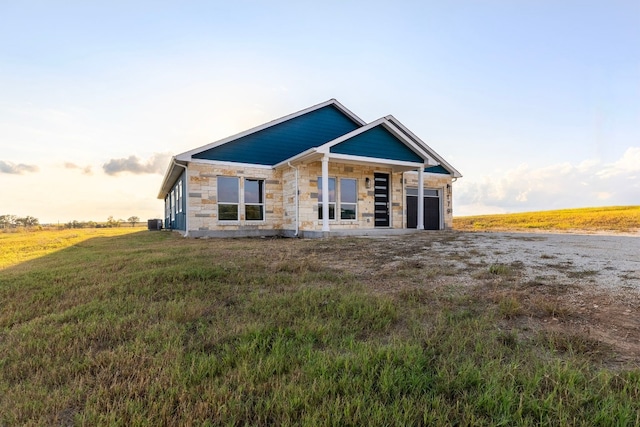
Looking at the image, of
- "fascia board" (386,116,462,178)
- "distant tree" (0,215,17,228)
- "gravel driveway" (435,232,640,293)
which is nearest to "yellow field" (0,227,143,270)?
"gravel driveway" (435,232,640,293)

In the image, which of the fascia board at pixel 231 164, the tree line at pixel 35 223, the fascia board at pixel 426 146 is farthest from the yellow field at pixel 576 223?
the tree line at pixel 35 223

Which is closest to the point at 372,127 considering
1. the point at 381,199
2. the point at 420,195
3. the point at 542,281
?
the point at 381,199

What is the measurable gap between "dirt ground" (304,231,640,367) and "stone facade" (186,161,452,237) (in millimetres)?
5536

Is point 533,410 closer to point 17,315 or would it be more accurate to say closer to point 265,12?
point 17,315

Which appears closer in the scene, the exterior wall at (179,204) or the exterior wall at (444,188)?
the exterior wall at (179,204)

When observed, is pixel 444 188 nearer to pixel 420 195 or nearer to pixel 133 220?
pixel 420 195

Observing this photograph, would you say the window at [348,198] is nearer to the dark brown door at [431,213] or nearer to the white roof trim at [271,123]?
the white roof trim at [271,123]

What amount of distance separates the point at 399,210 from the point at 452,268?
9.89m

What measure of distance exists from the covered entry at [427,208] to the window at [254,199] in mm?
7458

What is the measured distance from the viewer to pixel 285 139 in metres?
13.7

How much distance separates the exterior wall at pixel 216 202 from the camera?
11.9 metres

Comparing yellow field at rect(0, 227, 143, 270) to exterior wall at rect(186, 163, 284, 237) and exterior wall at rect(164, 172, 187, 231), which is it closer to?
exterior wall at rect(164, 172, 187, 231)

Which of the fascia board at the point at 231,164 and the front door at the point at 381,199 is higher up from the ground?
the fascia board at the point at 231,164

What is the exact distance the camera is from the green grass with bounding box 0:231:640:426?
1.65 m
